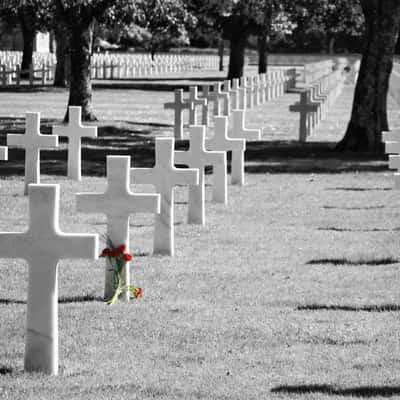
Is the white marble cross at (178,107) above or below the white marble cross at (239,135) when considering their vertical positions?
below

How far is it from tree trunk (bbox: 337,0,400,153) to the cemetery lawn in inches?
390

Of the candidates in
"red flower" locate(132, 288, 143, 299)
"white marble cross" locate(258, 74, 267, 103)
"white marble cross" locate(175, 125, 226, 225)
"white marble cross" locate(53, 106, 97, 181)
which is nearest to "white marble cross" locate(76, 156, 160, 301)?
"red flower" locate(132, 288, 143, 299)

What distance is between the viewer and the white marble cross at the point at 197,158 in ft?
44.2

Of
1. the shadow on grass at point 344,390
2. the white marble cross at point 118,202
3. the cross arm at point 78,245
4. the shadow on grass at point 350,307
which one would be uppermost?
the cross arm at point 78,245

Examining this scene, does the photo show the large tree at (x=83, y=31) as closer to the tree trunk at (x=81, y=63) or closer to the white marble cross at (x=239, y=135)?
the tree trunk at (x=81, y=63)

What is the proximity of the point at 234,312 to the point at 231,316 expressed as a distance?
5.9 inches

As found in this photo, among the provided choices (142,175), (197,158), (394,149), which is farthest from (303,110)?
(142,175)

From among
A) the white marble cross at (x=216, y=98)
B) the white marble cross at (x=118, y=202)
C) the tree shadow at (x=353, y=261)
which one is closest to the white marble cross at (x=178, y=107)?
the white marble cross at (x=216, y=98)

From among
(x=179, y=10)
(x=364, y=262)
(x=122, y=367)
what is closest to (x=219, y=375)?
(x=122, y=367)

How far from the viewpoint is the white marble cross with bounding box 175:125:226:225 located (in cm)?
1346

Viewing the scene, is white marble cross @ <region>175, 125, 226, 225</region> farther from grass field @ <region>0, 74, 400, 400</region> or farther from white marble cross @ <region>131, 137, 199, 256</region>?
white marble cross @ <region>131, 137, 199, 256</region>

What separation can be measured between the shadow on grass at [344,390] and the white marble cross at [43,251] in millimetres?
1204

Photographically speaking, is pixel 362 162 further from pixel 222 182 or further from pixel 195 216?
pixel 195 216

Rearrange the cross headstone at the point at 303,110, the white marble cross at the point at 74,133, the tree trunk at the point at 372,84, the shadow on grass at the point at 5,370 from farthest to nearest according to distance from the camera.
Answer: the cross headstone at the point at 303,110 → the tree trunk at the point at 372,84 → the white marble cross at the point at 74,133 → the shadow on grass at the point at 5,370
